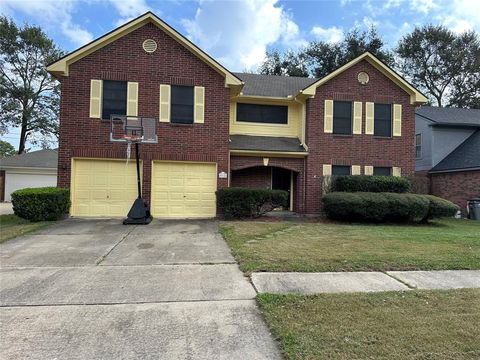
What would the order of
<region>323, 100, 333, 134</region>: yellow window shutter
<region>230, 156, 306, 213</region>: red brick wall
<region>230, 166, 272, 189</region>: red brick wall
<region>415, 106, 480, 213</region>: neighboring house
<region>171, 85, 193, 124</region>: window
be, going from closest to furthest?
<region>171, 85, 193, 124</region>: window → <region>230, 156, 306, 213</region>: red brick wall → <region>323, 100, 333, 134</region>: yellow window shutter → <region>230, 166, 272, 189</region>: red brick wall → <region>415, 106, 480, 213</region>: neighboring house

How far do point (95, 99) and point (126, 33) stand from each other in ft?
9.33

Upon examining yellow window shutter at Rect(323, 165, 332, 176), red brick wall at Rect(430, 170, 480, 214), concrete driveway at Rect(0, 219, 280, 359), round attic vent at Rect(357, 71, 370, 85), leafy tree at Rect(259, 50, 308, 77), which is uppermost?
leafy tree at Rect(259, 50, 308, 77)

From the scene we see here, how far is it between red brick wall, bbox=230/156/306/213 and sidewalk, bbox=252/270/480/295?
9.40 metres

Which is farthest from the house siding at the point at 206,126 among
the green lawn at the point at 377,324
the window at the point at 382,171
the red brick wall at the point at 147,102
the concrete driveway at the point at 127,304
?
the green lawn at the point at 377,324

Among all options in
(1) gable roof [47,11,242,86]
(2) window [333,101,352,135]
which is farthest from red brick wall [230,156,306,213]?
(1) gable roof [47,11,242,86]

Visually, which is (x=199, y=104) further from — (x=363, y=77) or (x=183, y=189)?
(x=363, y=77)

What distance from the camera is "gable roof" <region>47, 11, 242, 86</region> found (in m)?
13.5

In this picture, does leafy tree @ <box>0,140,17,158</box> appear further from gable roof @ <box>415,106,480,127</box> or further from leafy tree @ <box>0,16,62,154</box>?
gable roof @ <box>415,106,480,127</box>

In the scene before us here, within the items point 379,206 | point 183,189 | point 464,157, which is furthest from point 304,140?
point 464,157

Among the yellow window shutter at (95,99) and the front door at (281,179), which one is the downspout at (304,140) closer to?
the front door at (281,179)

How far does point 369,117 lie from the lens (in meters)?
16.1

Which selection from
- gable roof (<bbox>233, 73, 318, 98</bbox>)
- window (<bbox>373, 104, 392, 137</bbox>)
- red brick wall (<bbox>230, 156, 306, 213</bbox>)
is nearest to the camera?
red brick wall (<bbox>230, 156, 306, 213</bbox>)

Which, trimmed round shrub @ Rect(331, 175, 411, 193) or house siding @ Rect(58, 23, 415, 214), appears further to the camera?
trimmed round shrub @ Rect(331, 175, 411, 193)

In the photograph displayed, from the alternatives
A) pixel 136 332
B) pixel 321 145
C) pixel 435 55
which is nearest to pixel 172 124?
pixel 321 145
